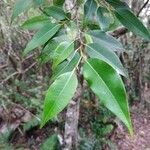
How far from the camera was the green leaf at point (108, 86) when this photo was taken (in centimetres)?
61

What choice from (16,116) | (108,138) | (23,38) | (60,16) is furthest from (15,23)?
(60,16)

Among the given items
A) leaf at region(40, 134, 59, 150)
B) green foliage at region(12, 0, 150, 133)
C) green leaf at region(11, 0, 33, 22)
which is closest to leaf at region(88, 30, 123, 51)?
green foliage at region(12, 0, 150, 133)

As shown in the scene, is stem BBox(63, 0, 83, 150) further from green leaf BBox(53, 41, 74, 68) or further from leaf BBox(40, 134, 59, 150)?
green leaf BBox(53, 41, 74, 68)

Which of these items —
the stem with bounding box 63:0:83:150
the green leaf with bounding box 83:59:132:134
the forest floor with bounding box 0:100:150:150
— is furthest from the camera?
the forest floor with bounding box 0:100:150:150

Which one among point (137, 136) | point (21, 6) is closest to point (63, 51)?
point (21, 6)

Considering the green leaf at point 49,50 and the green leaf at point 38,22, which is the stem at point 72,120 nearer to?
the green leaf at point 38,22

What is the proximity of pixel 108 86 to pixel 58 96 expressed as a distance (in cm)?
9

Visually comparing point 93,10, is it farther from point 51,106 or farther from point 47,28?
point 51,106

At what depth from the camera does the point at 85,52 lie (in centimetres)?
76

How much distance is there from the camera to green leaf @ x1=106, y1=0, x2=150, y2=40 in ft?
2.96

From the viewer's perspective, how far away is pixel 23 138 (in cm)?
513

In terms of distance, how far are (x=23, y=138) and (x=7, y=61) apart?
4.01 ft

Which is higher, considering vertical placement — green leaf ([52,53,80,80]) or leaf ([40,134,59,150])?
green leaf ([52,53,80,80])

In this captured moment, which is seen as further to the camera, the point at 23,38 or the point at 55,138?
the point at 23,38
